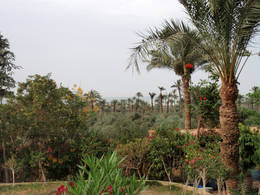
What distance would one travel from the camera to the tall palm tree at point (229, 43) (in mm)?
5824

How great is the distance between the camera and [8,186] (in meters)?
7.21

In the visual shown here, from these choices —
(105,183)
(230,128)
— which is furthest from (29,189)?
(230,128)

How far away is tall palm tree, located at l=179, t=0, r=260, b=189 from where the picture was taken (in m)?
5.82

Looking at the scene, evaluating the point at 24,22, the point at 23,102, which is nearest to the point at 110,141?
the point at 23,102

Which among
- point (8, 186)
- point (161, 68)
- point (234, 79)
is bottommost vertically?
point (8, 186)

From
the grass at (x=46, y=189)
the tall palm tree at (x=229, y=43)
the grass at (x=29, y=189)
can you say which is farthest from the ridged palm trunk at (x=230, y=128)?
the grass at (x=29, y=189)

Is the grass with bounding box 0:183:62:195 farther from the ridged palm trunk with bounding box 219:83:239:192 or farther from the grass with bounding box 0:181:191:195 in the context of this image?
the ridged palm trunk with bounding box 219:83:239:192

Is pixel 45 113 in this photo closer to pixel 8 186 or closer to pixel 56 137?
pixel 56 137

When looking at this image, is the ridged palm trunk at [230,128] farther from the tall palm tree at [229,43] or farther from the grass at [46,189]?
the grass at [46,189]

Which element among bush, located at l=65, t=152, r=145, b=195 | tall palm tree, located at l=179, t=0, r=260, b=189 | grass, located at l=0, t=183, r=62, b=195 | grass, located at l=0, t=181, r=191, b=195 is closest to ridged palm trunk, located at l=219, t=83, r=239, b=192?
tall palm tree, located at l=179, t=0, r=260, b=189

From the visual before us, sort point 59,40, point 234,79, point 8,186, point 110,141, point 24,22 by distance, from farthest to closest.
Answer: point 59,40 → point 24,22 → point 110,141 → point 8,186 → point 234,79

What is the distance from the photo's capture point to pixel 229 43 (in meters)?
6.09

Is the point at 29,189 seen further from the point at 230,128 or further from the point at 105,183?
the point at 230,128

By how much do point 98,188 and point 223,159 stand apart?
15.1 feet
